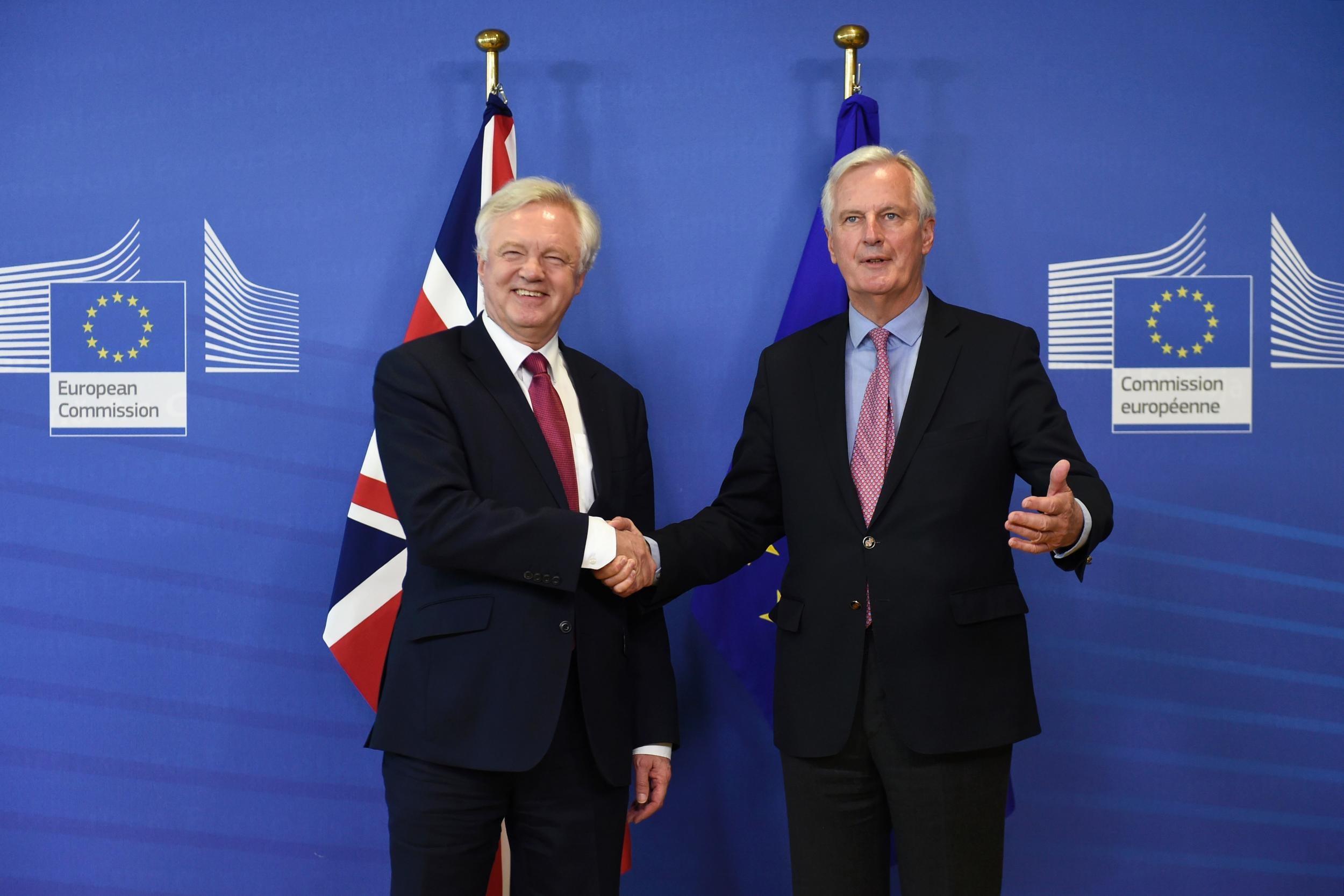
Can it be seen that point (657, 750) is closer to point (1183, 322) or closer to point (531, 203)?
point (531, 203)

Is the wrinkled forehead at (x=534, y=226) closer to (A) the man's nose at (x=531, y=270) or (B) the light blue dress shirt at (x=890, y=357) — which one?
(A) the man's nose at (x=531, y=270)

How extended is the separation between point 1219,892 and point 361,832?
2407 mm

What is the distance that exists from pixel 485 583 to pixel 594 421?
411 mm

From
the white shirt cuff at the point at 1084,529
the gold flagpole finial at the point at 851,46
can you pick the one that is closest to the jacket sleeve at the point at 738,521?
the white shirt cuff at the point at 1084,529

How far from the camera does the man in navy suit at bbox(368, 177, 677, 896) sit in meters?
1.73

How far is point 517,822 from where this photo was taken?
6.12 ft

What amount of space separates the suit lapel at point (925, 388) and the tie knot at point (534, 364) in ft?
2.16

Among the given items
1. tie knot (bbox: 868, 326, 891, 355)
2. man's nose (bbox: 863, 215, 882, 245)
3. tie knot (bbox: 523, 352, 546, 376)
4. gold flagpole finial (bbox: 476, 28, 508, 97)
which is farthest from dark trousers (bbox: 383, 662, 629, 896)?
gold flagpole finial (bbox: 476, 28, 508, 97)

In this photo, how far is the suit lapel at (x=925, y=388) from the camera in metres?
1.76

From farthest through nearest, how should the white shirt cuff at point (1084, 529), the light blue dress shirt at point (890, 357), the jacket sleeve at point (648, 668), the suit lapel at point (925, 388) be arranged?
the jacket sleeve at point (648, 668) → the light blue dress shirt at point (890, 357) → the suit lapel at point (925, 388) → the white shirt cuff at point (1084, 529)

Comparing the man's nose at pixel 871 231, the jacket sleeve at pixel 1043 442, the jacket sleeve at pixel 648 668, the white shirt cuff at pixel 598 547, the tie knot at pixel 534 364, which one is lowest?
the jacket sleeve at pixel 648 668

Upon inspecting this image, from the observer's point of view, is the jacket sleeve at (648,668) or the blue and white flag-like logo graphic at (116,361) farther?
the blue and white flag-like logo graphic at (116,361)

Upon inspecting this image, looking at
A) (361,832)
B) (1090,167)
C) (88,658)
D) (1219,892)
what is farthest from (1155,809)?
(88,658)

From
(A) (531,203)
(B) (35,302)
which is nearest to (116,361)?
(B) (35,302)
